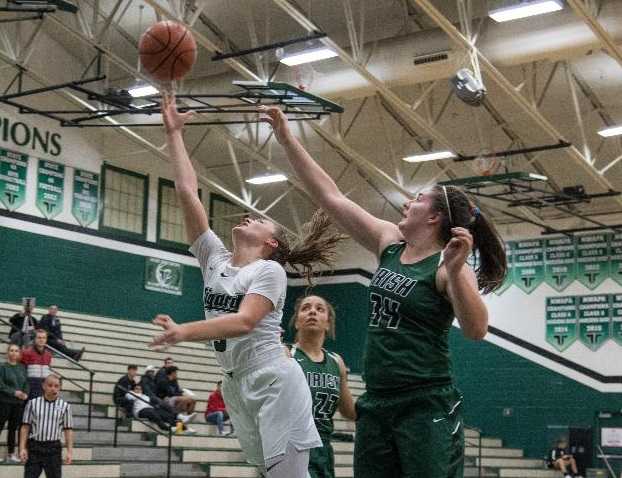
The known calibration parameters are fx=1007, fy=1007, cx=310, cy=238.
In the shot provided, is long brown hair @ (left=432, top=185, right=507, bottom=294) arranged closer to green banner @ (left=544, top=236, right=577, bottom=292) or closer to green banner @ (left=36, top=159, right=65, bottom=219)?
green banner @ (left=36, top=159, right=65, bottom=219)

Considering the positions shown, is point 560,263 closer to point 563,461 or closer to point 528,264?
point 528,264

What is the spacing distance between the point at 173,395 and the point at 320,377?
34.9ft

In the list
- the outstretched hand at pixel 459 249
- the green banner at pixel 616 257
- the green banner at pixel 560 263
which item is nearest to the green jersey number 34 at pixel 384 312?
the outstretched hand at pixel 459 249

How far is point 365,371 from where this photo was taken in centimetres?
388

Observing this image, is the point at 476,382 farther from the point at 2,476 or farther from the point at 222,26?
the point at 2,476

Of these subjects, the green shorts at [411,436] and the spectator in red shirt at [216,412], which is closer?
the green shorts at [411,436]

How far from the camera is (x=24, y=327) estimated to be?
16.1 meters

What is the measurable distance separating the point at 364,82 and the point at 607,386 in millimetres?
9776

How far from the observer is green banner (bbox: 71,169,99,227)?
2177 cm

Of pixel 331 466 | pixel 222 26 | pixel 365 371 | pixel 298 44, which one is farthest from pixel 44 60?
pixel 365 371

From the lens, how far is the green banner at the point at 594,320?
A: 2275 cm

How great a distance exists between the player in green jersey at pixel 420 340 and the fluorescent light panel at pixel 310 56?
11969 millimetres

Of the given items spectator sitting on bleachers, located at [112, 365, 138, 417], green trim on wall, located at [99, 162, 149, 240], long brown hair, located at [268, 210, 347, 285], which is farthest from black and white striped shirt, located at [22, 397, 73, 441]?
green trim on wall, located at [99, 162, 149, 240]

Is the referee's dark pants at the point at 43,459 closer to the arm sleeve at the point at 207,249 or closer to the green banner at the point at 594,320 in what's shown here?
the arm sleeve at the point at 207,249
